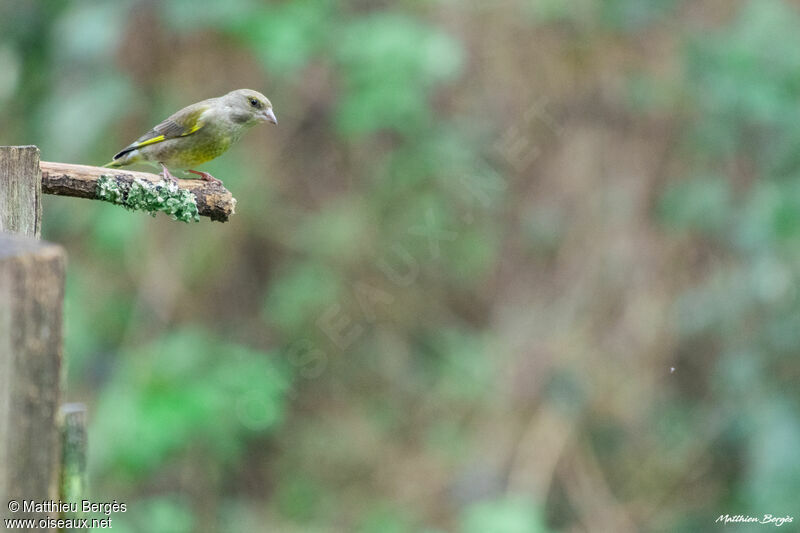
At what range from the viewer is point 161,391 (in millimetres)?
5977

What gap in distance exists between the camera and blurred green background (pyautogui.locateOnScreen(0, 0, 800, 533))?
640 cm

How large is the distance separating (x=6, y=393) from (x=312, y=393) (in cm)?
540

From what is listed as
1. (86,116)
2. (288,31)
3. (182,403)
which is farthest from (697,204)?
(86,116)

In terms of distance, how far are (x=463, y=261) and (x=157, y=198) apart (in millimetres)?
4331

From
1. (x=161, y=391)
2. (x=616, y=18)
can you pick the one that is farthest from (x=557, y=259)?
(x=161, y=391)

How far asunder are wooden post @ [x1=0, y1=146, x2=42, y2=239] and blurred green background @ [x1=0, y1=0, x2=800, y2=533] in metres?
3.85

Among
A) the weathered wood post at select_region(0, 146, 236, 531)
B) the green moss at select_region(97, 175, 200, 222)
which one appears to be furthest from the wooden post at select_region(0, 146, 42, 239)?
the weathered wood post at select_region(0, 146, 236, 531)

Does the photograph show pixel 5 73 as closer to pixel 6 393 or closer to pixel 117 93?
pixel 117 93

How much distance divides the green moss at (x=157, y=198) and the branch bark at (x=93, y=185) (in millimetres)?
15

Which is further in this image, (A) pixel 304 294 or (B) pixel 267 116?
(A) pixel 304 294

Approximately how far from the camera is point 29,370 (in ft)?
5.11

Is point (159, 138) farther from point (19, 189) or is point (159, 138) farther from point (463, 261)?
point (463, 261)

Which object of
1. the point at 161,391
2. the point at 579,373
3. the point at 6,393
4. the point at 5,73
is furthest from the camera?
the point at 5,73

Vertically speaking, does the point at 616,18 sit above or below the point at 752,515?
above
